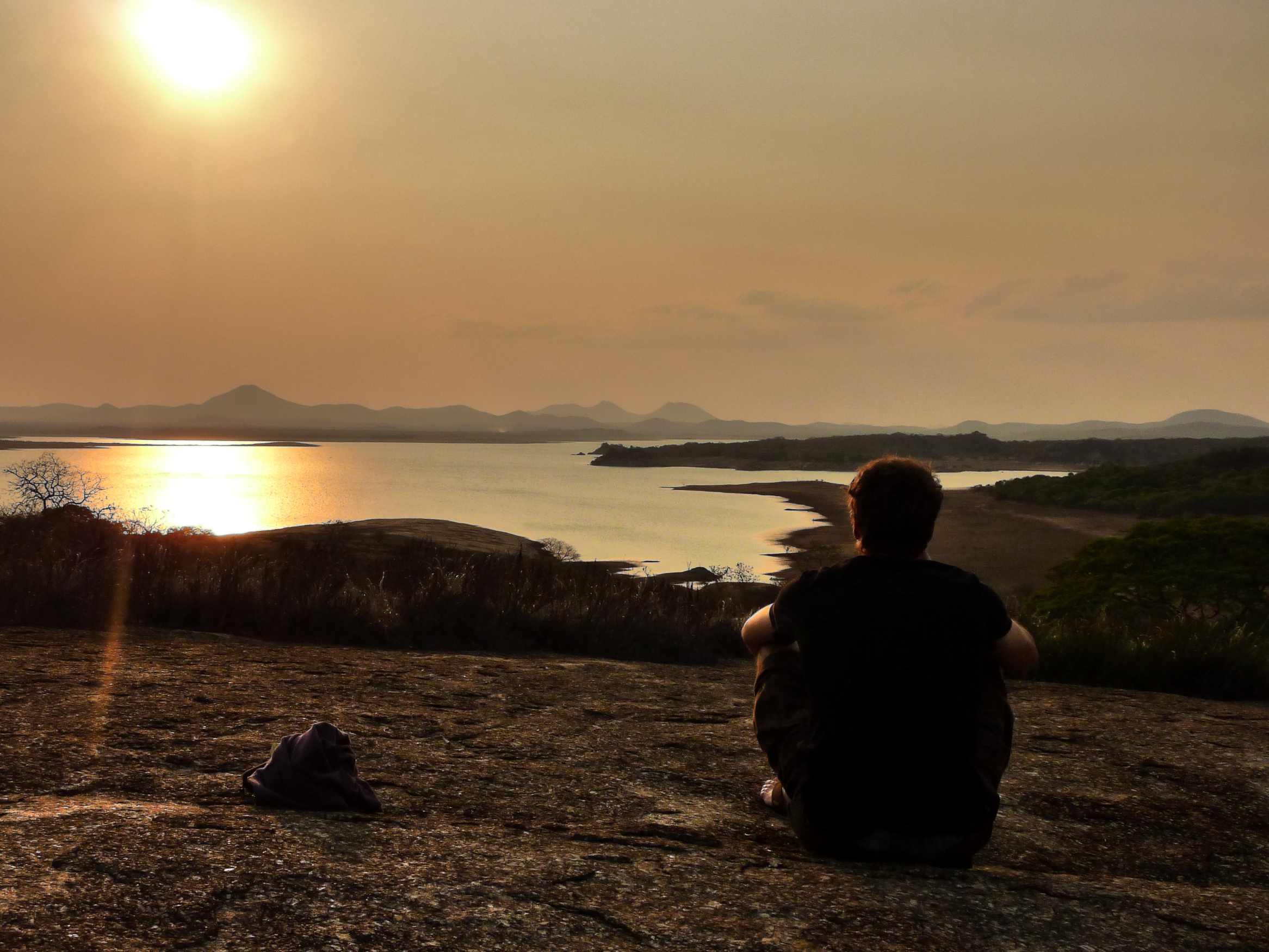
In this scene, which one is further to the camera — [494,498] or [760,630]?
[494,498]

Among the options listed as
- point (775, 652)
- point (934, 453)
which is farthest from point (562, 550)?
point (934, 453)

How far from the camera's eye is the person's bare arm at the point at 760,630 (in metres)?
3.68

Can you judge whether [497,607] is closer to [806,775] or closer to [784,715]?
[784,715]

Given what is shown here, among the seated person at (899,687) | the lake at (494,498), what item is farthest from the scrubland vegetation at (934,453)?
the seated person at (899,687)

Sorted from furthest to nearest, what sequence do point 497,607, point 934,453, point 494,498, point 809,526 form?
point 934,453 < point 494,498 < point 809,526 < point 497,607

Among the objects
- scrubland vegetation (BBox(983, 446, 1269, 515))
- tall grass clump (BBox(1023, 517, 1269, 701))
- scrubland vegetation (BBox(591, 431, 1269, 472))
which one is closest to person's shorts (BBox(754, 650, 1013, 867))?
tall grass clump (BBox(1023, 517, 1269, 701))

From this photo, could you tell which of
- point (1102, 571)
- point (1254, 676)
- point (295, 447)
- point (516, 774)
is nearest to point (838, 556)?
point (1102, 571)

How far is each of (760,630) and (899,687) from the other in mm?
586

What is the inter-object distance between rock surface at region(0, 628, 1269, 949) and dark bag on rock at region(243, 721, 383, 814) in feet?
0.30

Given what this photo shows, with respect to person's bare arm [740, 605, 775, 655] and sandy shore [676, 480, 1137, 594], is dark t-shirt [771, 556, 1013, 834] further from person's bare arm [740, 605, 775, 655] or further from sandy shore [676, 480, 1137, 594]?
sandy shore [676, 480, 1137, 594]

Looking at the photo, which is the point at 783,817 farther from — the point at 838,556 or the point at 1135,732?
the point at 838,556

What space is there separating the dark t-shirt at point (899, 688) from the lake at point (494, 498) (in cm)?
2504

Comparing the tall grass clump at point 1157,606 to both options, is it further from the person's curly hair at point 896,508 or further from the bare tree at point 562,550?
the bare tree at point 562,550

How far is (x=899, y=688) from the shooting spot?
3.29 metres
